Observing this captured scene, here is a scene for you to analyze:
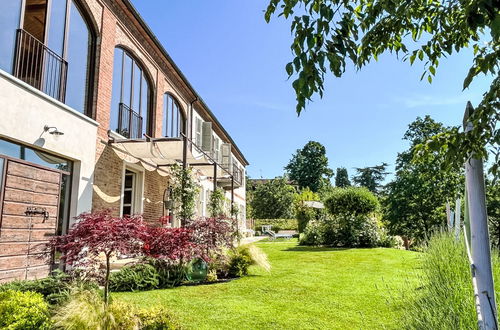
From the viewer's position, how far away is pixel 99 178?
388 inches

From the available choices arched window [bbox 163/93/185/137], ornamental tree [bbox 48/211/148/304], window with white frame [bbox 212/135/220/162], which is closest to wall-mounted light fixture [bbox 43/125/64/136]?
ornamental tree [bbox 48/211/148/304]

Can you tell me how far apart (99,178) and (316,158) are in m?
56.2

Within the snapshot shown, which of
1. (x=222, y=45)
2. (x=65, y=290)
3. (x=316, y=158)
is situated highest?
(x=316, y=158)

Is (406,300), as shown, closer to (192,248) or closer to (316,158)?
(192,248)

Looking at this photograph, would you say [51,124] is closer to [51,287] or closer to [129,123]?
[51,287]

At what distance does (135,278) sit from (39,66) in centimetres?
513

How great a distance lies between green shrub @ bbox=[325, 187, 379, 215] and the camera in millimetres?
17688

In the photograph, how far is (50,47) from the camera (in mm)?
8391

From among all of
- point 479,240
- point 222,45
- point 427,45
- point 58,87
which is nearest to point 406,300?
point 479,240

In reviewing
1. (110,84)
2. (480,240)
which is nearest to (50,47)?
(110,84)

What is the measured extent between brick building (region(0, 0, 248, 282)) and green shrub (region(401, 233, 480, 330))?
639 cm

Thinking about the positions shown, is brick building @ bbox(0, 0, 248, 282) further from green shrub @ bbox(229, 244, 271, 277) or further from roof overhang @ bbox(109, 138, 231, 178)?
green shrub @ bbox(229, 244, 271, 277)

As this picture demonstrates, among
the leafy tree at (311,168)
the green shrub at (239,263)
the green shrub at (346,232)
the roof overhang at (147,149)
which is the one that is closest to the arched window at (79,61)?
the roof overhang at (147,149)

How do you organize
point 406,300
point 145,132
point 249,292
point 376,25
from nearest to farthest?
point 376,25 → point 406,300 → point 249,292 → point 145,132
